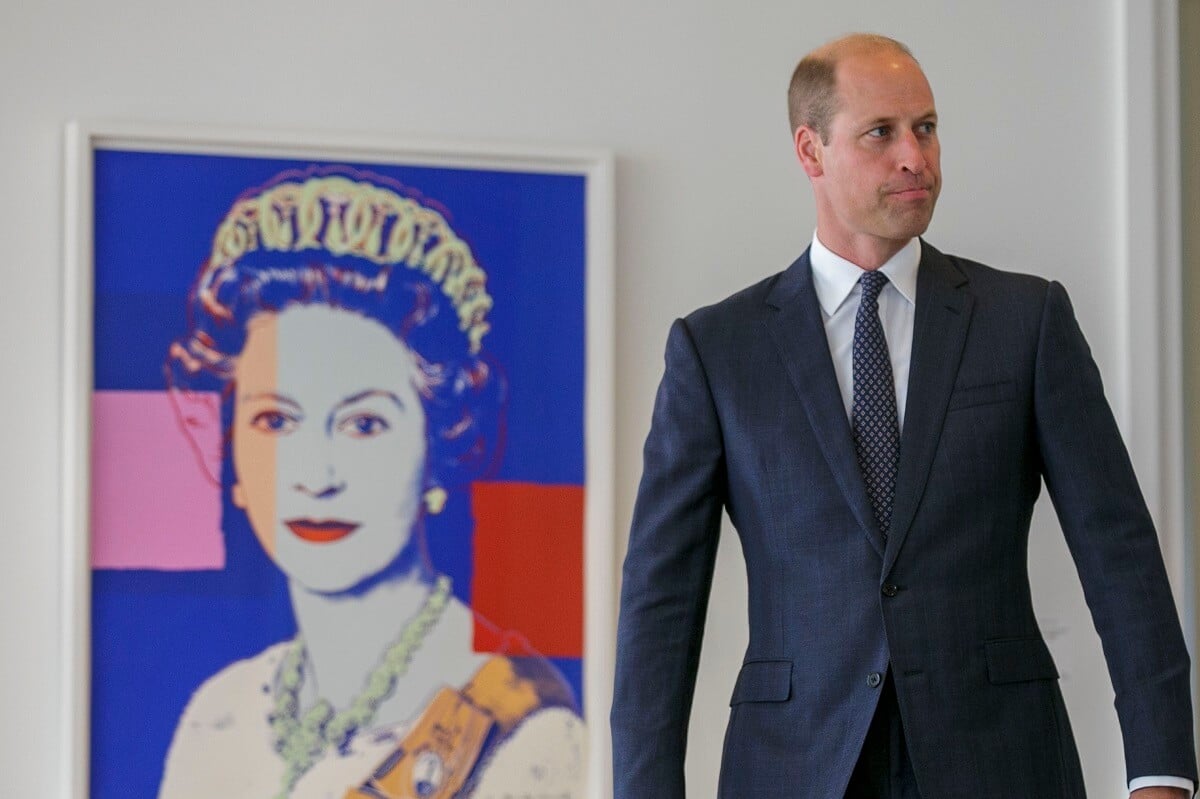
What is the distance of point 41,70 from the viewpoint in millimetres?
2342

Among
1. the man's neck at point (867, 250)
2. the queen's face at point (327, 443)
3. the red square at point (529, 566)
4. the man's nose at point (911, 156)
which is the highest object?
the man's nose at point (911, 156)

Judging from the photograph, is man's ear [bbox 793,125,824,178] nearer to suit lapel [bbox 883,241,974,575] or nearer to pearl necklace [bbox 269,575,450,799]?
suit lapel [bbox 883,241,974,575]

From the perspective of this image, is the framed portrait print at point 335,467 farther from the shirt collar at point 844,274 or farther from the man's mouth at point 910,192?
the man's mouth at point 910,192

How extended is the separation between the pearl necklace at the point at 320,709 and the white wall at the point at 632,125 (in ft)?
1.06

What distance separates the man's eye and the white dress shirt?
35.4 inches

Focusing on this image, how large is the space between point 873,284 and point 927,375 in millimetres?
135

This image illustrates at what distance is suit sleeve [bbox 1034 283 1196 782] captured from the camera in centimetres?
166

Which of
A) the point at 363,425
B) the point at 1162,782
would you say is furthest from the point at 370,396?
the point at 1162,782

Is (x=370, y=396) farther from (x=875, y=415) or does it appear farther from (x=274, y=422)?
(x=875, y=415)

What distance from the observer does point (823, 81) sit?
1.88 metres

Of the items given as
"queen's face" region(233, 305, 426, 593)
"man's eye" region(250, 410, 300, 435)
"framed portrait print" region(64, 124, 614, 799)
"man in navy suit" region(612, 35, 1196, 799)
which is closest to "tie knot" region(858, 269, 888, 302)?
"man in navy suit" region(612, 35, 1196, 799)

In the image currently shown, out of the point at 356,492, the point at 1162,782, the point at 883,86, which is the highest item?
the point at 883,86

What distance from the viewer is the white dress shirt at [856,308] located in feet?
5.85

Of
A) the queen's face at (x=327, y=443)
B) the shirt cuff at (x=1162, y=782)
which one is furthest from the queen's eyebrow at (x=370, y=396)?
the shirt cuff at (x=1162, y=782)
